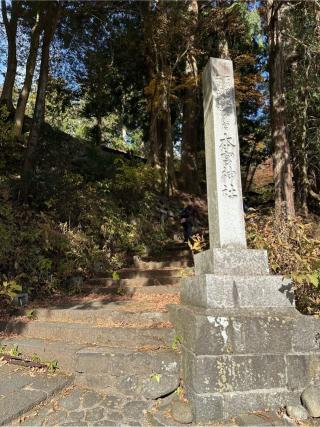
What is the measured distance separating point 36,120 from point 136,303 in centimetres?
554

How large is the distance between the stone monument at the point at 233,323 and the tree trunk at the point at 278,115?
4277mm

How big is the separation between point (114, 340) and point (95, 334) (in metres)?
0.28

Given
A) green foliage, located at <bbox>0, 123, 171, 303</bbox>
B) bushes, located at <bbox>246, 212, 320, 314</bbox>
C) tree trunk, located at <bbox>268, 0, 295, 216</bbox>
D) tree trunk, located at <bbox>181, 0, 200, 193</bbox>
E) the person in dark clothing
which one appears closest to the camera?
bushes, located at <bbox>246, 212, 320, 314</bbox>

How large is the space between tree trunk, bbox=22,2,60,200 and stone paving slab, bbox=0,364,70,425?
207 inches

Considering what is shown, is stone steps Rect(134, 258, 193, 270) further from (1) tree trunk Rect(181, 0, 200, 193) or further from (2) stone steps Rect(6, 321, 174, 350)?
(1) tree trunk Rect(181, 0, 200, 193)

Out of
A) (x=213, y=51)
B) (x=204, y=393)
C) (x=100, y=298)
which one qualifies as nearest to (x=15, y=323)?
(x=100, y=298)

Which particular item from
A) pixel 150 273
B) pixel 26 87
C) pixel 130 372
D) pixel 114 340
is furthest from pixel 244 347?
pixel 26 87

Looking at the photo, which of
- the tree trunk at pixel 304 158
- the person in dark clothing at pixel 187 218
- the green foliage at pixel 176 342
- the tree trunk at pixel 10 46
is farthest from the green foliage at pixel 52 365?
the tree trunk at pixel 10 46

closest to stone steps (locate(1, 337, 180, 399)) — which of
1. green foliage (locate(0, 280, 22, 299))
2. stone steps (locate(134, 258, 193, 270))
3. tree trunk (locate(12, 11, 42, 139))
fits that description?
green foliage (locate(0, 280, 22, 299))

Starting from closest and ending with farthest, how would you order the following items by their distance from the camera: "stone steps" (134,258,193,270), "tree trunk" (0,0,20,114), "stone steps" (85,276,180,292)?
"stone steps" (85,276,180,292) < "stone steps" (134,258,193,270) < "tree trunk" (0,0,20,114)

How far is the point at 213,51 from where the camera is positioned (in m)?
16.7

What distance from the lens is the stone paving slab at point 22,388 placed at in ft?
11.5

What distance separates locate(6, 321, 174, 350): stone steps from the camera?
176 inches

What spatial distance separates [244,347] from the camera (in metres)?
3.70
